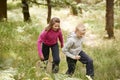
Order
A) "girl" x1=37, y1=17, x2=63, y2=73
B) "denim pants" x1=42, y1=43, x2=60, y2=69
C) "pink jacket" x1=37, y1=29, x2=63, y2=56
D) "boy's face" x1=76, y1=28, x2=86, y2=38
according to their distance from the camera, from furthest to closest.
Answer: "denim pants" x1=42, y1=43, x2=60, y2=69 < "pink jacket" x1=37, y1=29, x2=63, y2=56 < "girl" x1=37, y1=17, x2=63, y2=73 < "boy's face" x1=76, y1=28, x2=86, y2=38

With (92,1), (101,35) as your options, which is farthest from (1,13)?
(92,1)

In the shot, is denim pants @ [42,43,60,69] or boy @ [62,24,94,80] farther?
denim pants @ [42,43,60,69]

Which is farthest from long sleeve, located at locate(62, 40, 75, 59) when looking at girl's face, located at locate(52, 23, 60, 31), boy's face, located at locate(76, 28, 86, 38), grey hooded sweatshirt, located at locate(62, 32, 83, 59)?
girl's face, located at locate(52, 23, 60, 31)

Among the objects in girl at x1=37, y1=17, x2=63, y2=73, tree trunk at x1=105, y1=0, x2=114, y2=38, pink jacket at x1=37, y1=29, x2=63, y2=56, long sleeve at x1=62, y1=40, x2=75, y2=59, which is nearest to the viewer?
long sleeve at x1=62, y1=40, x2=75, y2=59

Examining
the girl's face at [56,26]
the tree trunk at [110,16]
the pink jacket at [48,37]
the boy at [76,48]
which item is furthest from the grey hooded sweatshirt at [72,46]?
the tree trunk at [110,16]

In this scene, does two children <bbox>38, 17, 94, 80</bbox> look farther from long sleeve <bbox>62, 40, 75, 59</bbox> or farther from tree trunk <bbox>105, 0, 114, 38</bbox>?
tree trunk <bbox>105, 0, 114, 38</bbox>

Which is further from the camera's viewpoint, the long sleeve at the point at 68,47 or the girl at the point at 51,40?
the girl at the point at 51,40

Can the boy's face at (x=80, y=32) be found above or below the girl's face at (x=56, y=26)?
below

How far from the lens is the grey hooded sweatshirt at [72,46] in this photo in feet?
21.9

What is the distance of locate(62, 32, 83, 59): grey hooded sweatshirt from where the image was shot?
6660mm

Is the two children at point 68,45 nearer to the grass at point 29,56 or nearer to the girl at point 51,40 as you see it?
the girl at point 51,40

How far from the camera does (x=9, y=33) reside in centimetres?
941

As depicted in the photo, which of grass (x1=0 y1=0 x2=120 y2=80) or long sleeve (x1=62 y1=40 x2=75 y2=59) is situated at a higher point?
long sleeve (x1=62 y1=40 x2=75 y2=59)

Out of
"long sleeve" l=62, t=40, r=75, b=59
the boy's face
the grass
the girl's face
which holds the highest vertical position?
the girl's face
